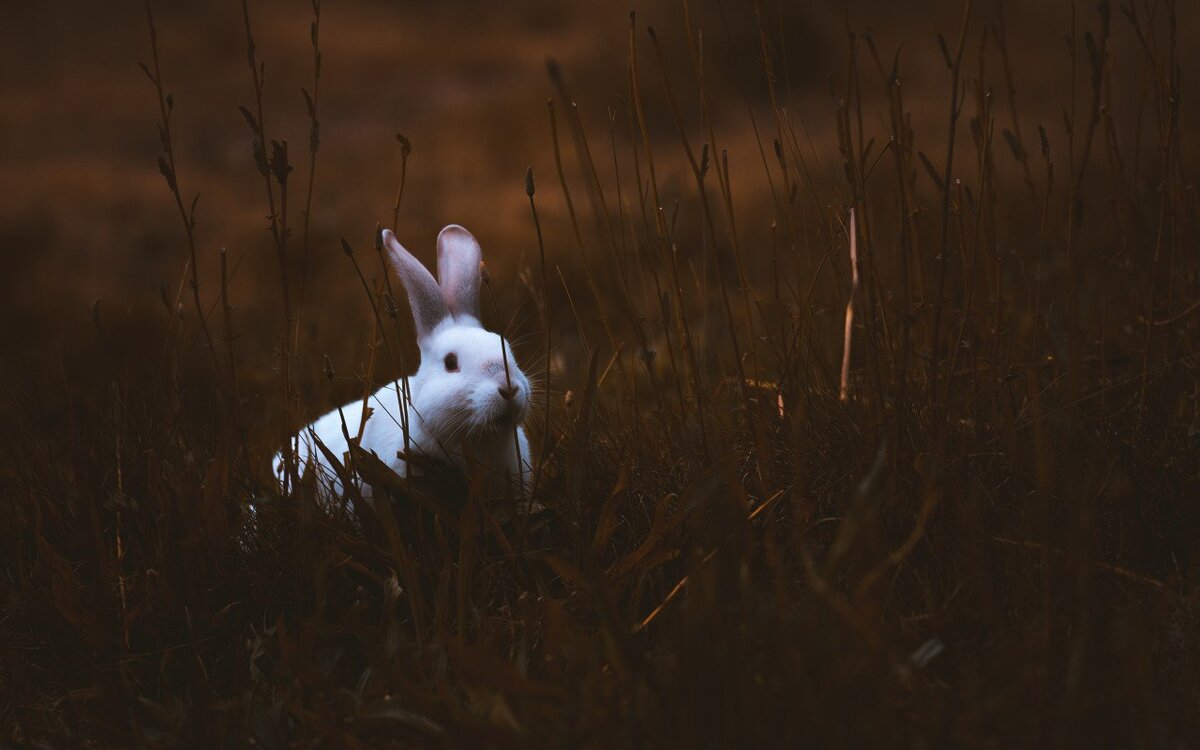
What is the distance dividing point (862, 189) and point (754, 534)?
1.70 ft

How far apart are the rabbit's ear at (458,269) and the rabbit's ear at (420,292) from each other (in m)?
0.03

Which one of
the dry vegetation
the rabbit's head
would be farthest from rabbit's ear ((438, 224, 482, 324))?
the dry vegetation

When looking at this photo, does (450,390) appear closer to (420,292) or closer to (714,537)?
(420,292)

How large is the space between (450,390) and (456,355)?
11 cm

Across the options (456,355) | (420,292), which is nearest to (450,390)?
(456,355)

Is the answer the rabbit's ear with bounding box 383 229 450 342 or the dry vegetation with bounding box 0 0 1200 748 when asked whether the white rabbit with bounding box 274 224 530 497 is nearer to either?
the rabbit's ear with bounding box 383 229 450 342

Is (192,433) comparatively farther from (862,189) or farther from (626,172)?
(626,172)

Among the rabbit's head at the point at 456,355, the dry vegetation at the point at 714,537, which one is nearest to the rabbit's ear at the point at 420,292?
the rabbit's head at the point at 456,355

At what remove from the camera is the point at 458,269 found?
226 centimetres

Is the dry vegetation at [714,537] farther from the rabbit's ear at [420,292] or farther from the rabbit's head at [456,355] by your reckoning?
the rabbit's ear at [420,292]

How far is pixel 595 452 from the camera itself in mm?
1811

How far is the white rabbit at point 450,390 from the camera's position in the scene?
6.48 ft

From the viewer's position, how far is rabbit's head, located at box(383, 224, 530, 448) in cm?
198

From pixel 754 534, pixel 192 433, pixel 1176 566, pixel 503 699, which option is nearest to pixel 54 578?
pixel 192 433
